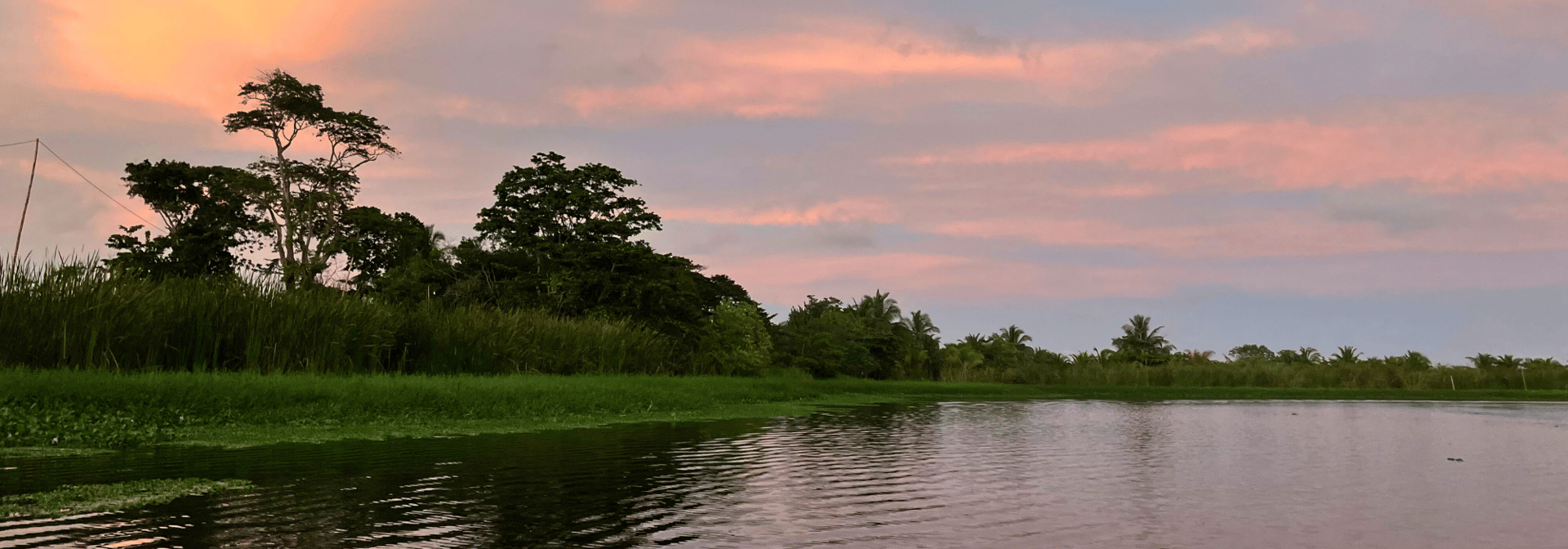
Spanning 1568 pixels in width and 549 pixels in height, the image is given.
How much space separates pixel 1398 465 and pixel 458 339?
26.4 meters

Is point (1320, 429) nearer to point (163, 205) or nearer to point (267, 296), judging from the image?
point (267, 296)

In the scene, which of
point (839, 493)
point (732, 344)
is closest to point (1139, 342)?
point (732, 344)

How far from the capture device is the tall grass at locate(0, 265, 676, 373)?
2277 centimetres

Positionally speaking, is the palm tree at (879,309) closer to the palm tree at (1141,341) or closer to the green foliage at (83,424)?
the palm tree at (1141,341)

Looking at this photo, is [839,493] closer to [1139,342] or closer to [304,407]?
[304,407]

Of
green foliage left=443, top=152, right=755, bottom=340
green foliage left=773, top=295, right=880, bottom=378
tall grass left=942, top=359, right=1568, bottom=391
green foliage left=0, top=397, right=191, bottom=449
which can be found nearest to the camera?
green foliage left=0, top=397, right=191, bottom=449

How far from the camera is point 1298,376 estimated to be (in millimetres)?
67125

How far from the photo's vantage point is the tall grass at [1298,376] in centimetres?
6475

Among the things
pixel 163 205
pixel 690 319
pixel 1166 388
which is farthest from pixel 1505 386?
pixel 163 205

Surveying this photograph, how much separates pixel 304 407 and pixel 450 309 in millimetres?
18221

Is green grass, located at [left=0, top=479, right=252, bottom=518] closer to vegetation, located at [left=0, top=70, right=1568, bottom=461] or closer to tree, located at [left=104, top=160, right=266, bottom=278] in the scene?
vegetation, located at [left=0, top=70, right=1568, bottom=461]

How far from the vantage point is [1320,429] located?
26.7 meters

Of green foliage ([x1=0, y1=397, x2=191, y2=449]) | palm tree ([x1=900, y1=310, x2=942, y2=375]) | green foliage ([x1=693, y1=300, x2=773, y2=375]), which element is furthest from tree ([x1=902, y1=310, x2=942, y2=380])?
green foliage ([x1=0, y1=397, x2=191, y2=449])

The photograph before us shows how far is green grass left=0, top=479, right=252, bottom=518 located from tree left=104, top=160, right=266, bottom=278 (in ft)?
186
